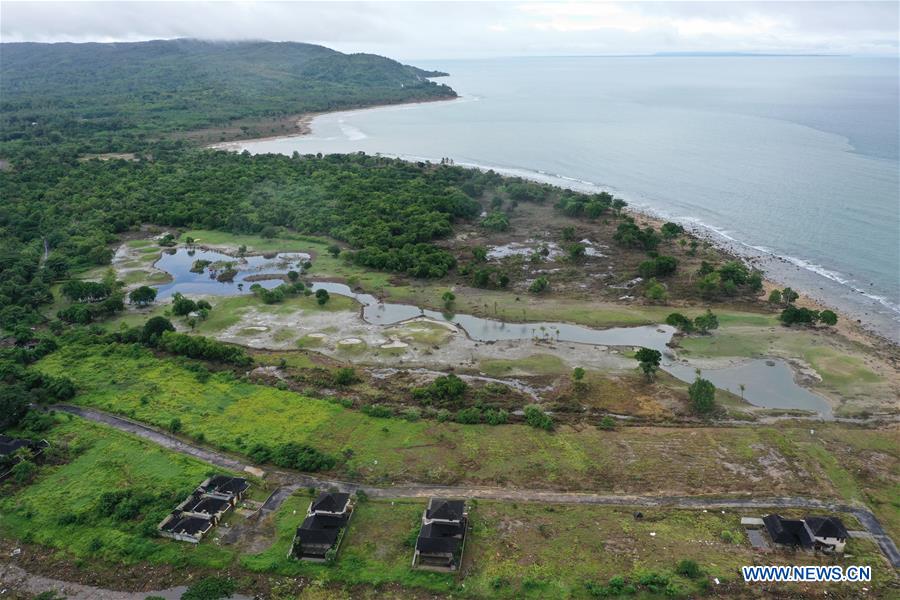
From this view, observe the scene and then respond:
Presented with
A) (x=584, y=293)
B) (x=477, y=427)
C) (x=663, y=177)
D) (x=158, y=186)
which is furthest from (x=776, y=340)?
(x=158, y=186)

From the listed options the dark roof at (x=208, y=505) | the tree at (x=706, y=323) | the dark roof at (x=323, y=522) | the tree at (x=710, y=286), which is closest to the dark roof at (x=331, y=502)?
the dark roof at (x=323, y=522)

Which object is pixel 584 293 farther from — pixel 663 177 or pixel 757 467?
pixel 663 177

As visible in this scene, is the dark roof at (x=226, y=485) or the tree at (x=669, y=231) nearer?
the dark roof at (x=226, y=485)

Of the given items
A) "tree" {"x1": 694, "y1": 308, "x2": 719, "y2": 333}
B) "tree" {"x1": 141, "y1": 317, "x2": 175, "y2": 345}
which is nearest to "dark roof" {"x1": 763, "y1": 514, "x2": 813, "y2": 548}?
"tree" {"x1": 694, "y1": 308, "x2": 719, "y2": 333}

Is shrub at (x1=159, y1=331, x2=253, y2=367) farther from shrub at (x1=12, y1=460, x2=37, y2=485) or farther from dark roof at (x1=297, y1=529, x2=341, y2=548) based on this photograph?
dark roof at (x1=297, y1=529, x2=341, y2=548)

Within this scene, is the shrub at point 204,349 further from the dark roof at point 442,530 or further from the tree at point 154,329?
the dark roof at point 442,530

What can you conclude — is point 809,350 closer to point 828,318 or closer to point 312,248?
point 828,318
